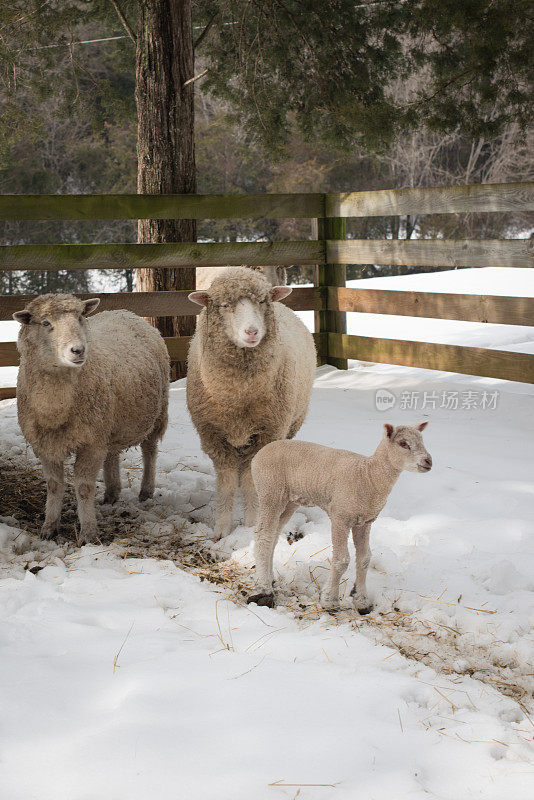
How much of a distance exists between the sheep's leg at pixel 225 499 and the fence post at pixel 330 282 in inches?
161

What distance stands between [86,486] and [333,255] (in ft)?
15.3

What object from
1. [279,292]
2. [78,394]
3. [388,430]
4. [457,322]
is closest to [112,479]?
[78,394]

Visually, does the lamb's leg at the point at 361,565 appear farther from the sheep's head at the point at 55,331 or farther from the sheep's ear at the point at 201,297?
the sheep's head at the point at 55,331

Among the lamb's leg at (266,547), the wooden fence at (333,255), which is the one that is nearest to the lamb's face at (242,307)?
the lamb's leg at (266,547)

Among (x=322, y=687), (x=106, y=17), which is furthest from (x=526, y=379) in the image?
(x=106, y=17)

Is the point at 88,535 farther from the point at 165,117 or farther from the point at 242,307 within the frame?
the point at 165,117

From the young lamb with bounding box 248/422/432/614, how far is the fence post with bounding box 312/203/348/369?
4.97 meters

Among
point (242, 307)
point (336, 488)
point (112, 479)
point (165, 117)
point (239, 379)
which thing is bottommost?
point (112, 479)

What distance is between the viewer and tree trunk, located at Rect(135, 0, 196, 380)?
7.50m

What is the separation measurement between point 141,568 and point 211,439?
0.99 meters

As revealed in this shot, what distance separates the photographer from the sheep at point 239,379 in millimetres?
4199

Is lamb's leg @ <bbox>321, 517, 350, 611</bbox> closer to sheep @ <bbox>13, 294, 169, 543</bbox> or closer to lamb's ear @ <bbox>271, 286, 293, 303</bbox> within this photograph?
lamb's ear @ <bbox>271, 286, 293, 303</bbox>

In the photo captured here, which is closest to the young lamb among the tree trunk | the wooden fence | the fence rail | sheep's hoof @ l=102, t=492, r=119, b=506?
sheep's hoof @ l=102, t=492, r=119, b=506

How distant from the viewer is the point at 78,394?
14.5 feet
